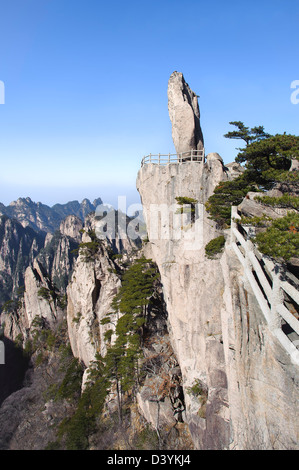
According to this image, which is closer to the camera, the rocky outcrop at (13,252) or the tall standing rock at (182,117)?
the tall standing rock at (182,117)

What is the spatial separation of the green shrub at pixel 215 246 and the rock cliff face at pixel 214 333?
64cm

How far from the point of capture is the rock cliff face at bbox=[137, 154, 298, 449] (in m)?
9.13

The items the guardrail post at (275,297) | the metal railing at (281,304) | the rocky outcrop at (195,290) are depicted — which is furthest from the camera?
the rocky outcrop at (195,290)

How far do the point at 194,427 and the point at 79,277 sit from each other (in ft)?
78.0

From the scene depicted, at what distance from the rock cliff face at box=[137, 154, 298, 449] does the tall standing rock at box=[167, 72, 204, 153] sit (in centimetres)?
314

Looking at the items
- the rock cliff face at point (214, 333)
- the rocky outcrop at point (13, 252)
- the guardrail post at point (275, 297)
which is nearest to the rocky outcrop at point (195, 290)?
the rock cliff face at point (214, 333)

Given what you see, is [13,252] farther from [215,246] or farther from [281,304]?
[281,304]

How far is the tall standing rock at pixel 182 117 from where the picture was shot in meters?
24.6

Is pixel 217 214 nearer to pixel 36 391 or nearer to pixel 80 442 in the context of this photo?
pixel 80 442

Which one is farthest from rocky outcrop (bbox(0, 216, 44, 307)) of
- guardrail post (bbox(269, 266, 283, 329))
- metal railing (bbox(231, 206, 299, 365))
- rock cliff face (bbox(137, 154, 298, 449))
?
guardrail post (bbox(269, 266, 283, 329))

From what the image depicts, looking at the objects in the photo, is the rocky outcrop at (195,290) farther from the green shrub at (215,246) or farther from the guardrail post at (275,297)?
the guardrail post at (275,297)

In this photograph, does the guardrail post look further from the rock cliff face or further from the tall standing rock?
the tall standing rock

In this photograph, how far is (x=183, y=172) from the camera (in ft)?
75.3

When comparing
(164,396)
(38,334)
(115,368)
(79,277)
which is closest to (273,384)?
(164,396)
